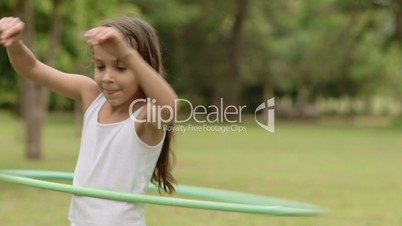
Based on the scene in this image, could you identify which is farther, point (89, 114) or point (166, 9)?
point (166, 9)

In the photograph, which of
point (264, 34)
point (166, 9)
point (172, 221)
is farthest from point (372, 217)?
point (264, 34)

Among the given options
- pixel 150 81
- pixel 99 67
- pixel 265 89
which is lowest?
pixel 150 81

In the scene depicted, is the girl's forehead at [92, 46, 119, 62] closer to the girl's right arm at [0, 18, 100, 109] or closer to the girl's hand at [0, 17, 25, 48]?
the girl's hand at [0, 17, 25, 48]

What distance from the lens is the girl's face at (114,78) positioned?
374 centimetres

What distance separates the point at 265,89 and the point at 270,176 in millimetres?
39118

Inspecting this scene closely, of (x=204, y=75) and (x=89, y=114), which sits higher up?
(x=204, y=75)

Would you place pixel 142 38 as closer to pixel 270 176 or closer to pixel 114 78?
pixel 114 78

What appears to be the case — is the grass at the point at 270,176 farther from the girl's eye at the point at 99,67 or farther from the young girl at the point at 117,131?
the girl's eye at the point at 99,67

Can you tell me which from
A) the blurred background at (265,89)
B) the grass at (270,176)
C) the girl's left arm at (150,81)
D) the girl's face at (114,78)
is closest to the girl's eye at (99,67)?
the girl's face at (114,78)

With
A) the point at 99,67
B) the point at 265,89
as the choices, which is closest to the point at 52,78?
the point at 99,67

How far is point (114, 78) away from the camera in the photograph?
3.78 metres

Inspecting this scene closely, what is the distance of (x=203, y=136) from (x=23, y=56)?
30.2 metres

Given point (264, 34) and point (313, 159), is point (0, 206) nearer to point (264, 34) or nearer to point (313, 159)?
point (313, 159)

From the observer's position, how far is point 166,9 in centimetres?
4128
